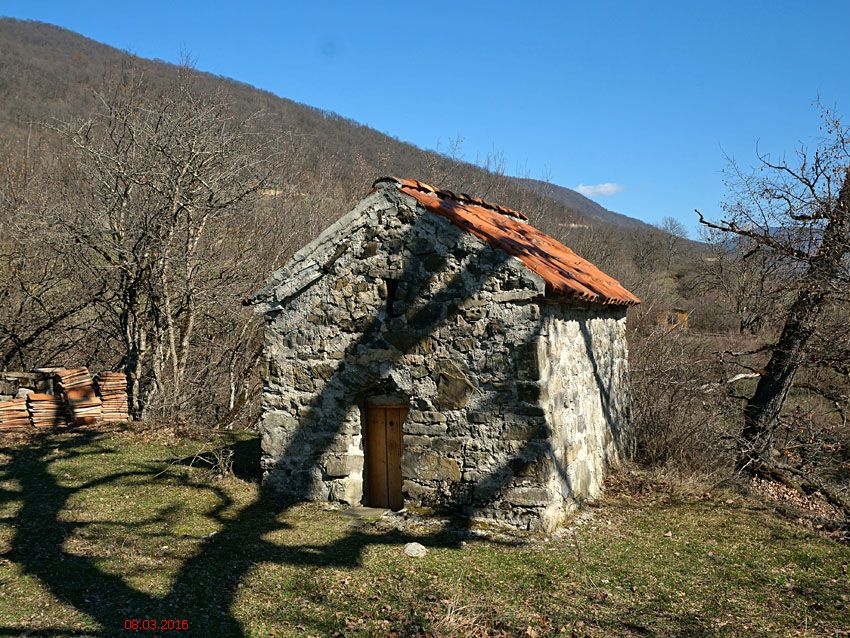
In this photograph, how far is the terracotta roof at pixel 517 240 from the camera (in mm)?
7582

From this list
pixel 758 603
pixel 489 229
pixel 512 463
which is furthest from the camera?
pixel 489 229

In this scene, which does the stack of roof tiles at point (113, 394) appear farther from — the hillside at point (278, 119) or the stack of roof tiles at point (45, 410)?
the hillside at point (278, 119)

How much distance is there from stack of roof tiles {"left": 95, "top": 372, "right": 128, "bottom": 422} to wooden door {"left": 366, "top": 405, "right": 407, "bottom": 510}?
686 cm

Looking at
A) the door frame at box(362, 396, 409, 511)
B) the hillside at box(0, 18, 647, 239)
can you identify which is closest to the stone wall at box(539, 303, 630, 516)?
the door frame at box(362, 396, 409, 511)

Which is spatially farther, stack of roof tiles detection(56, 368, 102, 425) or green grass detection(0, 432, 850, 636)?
stack of roof tiles detection(56, 368, 102, 425)

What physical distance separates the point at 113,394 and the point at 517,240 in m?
8.83

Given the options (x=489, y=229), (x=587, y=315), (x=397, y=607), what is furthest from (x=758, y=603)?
(x=489, y=229)

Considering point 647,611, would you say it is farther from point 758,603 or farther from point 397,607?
point 397,607

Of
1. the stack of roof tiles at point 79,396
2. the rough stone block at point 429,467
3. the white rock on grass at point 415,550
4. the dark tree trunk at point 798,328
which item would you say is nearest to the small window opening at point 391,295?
the rough stone block at point 429,467

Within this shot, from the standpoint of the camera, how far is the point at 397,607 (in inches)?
220

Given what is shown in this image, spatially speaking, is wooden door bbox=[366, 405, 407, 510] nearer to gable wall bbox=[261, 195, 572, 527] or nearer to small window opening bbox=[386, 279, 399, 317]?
gable wall bbox=[261, 195, 572, 527]

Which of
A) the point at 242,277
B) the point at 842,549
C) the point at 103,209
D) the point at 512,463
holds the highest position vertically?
the point at 103,209

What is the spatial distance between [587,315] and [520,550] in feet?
11.8

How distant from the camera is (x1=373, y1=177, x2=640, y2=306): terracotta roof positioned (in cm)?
758
